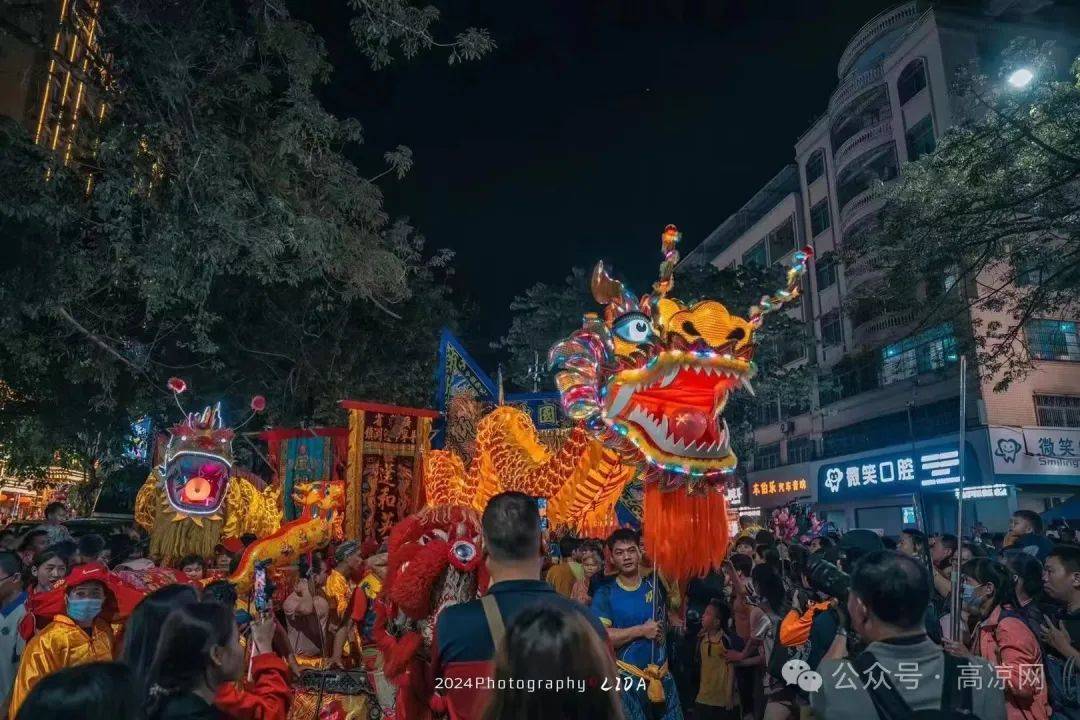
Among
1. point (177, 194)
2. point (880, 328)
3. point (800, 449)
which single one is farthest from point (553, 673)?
point (800, 449)

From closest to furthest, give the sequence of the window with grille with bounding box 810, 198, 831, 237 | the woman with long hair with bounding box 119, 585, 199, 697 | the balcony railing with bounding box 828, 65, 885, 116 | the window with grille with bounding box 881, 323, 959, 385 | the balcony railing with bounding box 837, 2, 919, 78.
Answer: the woman with long hair with bounding box 119, 585, 199, 697 → the window with grille with bounding box 881, 323, 959, 385 → the balcony railing with bounding box 837, 2, 919, 78 → the balcony railing with bounding box 828, 65, 885, 116 → the window with grille with bounding box 810, 198, 831, 237

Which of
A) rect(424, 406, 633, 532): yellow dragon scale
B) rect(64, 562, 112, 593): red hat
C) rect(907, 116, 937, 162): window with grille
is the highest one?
rect(907, 116, 937, 162): window with grille

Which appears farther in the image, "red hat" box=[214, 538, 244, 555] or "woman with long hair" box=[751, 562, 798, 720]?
"red hat" box=[214, 538, 244, 555]

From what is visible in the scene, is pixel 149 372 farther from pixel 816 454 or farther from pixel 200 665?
pixel 816 454

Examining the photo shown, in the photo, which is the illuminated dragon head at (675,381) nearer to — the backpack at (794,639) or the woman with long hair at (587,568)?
the backpack at (794,639)

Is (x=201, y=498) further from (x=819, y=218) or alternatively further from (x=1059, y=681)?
(x=819, y=218)

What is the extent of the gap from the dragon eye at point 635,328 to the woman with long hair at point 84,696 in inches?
148

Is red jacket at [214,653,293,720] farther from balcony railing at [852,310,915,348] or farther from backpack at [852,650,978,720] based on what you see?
balcony railing at [852,310,915,348]

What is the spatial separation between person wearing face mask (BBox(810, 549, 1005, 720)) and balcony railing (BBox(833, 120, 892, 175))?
25.1 metres

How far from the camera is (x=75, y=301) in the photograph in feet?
27.5

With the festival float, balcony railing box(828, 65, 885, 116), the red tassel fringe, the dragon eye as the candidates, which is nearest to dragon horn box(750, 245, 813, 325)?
the dragon eye

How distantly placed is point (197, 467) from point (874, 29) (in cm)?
2532

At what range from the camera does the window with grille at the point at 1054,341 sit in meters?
19.5

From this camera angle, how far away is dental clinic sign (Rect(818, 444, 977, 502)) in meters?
18.3
